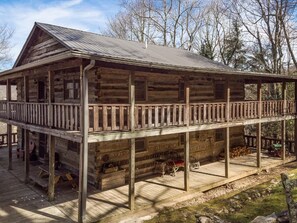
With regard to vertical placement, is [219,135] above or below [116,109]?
below

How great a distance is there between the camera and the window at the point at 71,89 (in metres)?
13.7

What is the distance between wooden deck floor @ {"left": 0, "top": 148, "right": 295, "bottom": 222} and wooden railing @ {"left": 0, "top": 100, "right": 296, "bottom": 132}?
275cm

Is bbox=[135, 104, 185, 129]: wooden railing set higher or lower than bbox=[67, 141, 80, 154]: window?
higher

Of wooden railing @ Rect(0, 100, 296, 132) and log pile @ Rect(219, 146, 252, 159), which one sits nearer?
wooden railing @ Rect(0, 100, 296, 132)

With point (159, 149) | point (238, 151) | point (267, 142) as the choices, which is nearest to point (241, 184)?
point (159, 149)

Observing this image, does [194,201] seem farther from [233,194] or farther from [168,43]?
[168,43]

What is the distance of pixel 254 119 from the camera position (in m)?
15.3

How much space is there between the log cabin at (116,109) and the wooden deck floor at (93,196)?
0.58 metres

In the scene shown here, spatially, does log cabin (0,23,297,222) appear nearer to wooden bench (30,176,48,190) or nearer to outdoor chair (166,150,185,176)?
outdoor chair (166,150,185,176)

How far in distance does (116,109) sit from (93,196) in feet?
12.2

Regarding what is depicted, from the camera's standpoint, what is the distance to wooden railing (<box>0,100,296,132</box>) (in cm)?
962

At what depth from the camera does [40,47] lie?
15773 mm

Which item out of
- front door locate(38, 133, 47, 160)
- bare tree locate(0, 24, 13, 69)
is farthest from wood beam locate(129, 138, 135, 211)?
bare tree locate(0, 24, 13, 69)

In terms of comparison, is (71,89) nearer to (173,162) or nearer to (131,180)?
(131,180)
